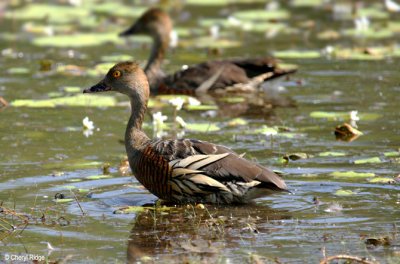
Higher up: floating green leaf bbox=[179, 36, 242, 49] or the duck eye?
the duck eye

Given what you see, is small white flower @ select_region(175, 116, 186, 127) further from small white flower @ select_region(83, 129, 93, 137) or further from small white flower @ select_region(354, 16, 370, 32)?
small white flower @ select_region(354, 16, 370, 32)

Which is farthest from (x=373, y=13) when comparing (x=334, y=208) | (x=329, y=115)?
(x=334, y=208)

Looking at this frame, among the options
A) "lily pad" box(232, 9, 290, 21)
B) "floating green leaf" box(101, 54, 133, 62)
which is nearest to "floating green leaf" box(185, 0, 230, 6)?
"lily pad" box(232, 9, 290, 21)

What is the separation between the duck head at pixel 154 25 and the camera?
55.3ft

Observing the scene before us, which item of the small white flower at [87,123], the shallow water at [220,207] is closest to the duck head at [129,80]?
the shallow water at [220,207]

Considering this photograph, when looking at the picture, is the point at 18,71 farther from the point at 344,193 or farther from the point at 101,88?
the point at 344,193

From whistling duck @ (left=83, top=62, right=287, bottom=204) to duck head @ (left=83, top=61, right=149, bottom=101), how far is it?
678 millimetres

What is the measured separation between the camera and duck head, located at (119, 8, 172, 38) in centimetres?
1686

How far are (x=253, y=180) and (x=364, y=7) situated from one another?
14032 millimetres

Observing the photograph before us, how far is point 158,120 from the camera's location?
12047 millimetres

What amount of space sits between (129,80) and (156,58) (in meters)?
6.00

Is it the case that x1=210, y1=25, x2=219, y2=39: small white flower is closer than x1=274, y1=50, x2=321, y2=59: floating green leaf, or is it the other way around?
x1=274, y1=50, x2=321, y2=59: floating green leaf

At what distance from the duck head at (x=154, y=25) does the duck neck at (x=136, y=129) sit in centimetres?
656

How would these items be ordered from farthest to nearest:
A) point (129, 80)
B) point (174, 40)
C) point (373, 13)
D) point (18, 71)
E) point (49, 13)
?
point (49, 13)
point (373, 13)
point (174, 40)
point (18, 71)
point (129, 80)
